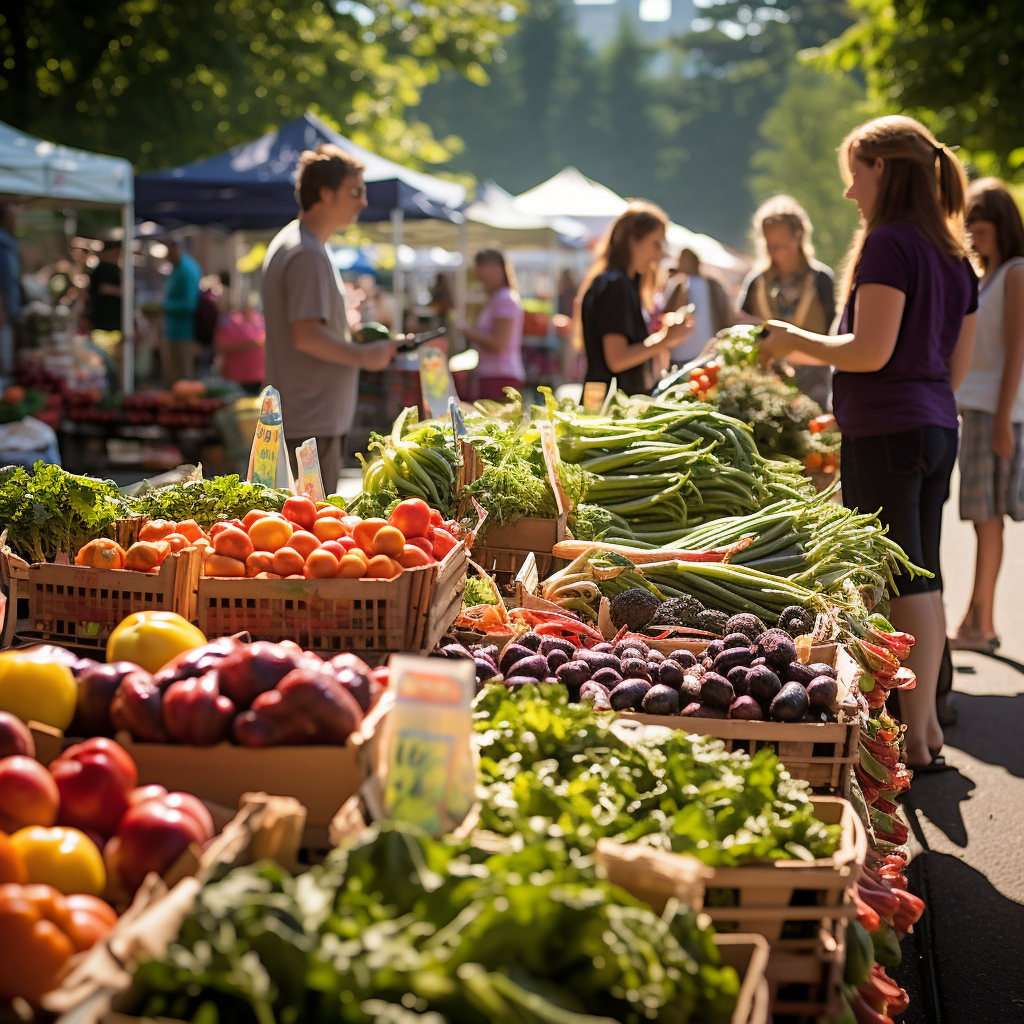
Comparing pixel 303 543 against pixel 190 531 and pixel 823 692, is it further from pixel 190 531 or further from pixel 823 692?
pixel 823 692

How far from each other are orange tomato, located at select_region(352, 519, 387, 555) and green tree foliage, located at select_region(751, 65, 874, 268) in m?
50.3

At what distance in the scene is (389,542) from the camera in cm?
291

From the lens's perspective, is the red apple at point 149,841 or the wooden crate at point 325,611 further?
the wooden crate at point 325,611

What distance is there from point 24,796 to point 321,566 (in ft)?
3.54

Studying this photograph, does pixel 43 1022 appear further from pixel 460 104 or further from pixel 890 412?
pixel 460 104

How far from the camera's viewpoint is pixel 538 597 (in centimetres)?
351

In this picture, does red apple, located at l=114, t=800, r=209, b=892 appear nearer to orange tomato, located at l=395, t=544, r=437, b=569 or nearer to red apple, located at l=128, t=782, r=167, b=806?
red apple, located at l=128, t=782, r=167, b=806

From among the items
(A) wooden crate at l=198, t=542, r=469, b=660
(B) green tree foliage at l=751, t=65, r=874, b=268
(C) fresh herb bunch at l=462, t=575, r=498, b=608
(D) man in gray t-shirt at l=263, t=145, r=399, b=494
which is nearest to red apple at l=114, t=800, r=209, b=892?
(A) wooden crate at l=198, t=542, r=469, b=660

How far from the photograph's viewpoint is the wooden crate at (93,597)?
9.05 feet

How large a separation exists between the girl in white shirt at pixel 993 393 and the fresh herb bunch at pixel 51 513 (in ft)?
14.6

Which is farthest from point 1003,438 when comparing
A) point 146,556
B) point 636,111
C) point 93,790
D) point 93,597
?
point 636,111

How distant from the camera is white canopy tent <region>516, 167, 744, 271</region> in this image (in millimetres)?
23984

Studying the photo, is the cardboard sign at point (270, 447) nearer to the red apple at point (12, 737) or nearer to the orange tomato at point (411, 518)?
the orange tomato at point (411, 518)

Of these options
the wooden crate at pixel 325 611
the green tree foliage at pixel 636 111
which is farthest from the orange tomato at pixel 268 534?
the green tree foliage at pixel 636 111
